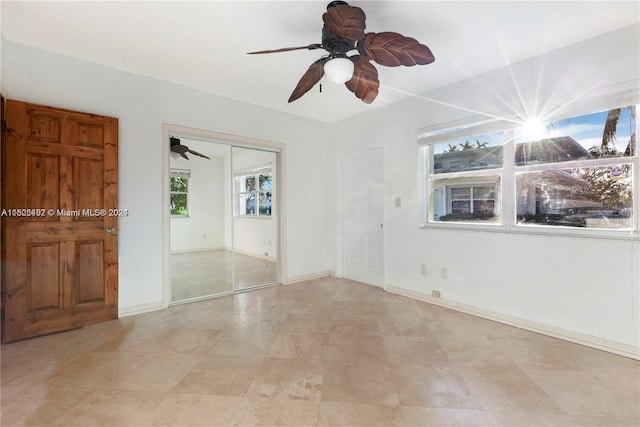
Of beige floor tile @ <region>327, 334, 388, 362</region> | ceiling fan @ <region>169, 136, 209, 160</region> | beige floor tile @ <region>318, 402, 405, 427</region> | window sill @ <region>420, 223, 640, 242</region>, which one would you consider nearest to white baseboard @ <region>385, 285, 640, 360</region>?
window sill @ <region>420, 223, 640, 242</region>

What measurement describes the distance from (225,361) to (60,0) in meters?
2.92

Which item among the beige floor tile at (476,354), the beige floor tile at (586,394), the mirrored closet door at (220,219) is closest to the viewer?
the beige floor tile at (586,394)

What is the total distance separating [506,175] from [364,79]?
74.7 inches

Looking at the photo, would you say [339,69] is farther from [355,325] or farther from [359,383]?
[355,325]

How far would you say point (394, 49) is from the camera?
6.37 feet

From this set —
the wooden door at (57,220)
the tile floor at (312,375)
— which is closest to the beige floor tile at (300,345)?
the tile floor at (312,375)

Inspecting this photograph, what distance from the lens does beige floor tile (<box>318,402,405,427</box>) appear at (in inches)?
60.7

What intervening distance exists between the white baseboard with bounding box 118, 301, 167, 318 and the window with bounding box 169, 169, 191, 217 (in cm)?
107

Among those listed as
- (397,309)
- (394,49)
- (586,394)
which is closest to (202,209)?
(397,309)

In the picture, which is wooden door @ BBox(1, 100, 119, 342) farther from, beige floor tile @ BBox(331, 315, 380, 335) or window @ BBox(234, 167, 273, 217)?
beige floor tile @ BBox(331, 315, 380, 335)

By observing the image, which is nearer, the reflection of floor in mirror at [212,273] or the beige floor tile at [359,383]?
the beige floor tile at [359,383]

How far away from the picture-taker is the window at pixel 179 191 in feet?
11.4

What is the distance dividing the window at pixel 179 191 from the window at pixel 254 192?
2.30ft

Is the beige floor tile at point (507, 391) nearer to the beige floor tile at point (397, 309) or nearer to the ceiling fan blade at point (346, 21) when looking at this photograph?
the beige floor tile at point (397, 309)
